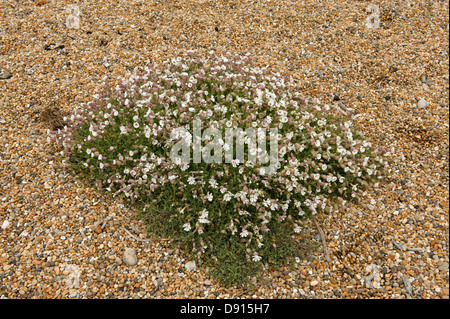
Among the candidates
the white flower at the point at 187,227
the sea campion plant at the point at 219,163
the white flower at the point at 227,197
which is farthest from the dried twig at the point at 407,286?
the white flower at the point at 187,227

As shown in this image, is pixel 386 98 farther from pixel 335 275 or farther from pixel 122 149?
pixel 122 149

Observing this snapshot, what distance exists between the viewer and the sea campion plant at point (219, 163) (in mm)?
4531

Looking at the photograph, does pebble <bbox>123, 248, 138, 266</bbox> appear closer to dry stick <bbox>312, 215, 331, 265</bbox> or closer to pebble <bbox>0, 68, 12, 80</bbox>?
dry stick <bbox>312, 215, 331, 265</bbox>

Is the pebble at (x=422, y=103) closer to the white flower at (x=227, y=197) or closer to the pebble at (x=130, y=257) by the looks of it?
the white flower at (x=227, y=197)

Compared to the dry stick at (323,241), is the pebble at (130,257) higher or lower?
lower

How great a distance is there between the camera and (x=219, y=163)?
15.0ft

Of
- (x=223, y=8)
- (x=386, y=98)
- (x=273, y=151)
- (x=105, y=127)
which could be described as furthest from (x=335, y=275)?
(x=223, y=8)

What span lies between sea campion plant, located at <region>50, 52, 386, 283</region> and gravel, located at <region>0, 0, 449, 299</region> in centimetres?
32

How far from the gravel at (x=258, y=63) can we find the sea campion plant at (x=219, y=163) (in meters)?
0.32

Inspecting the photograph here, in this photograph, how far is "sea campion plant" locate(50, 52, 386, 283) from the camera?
4.53m

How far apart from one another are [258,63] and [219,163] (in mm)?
3143

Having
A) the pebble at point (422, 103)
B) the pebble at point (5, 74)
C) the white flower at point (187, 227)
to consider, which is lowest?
the white flower at point (187, 227)

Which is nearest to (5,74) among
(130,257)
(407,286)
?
(130,257)

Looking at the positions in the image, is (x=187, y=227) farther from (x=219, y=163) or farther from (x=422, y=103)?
(x=422, y=103)
